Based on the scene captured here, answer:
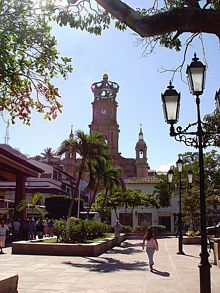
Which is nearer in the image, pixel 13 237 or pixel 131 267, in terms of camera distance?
pixel 131 267

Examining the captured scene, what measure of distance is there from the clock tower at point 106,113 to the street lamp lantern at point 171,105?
64.9 m

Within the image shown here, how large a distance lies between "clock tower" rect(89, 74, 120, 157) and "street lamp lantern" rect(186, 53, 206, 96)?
6517 centimetres

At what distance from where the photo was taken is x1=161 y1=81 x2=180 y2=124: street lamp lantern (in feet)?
22.8

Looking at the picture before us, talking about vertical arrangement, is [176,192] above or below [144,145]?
below

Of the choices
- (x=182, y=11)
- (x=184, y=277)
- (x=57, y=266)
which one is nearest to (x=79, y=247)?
(x=57, y=266)

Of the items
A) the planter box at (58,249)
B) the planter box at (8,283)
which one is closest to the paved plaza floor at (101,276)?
the planter box at (58,249)

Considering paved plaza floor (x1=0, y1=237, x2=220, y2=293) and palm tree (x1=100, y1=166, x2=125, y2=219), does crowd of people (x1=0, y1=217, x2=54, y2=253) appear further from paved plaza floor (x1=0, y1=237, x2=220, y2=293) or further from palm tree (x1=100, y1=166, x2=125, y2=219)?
paved plaza floor (x1=0, y1=237, x2=220, y2=293)

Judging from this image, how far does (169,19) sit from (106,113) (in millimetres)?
69497

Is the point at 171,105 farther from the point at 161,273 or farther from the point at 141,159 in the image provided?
the point at 141,159

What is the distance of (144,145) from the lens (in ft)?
249

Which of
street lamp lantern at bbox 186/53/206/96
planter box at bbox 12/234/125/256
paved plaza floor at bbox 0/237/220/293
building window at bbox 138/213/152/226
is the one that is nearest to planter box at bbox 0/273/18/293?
paved plaza floor at bbox 0/237/220/293

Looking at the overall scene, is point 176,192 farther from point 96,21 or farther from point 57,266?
point 96,21

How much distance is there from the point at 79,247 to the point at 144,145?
61.8 meters

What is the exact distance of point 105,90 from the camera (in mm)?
75688
